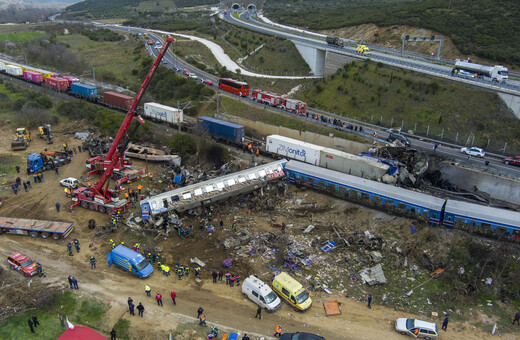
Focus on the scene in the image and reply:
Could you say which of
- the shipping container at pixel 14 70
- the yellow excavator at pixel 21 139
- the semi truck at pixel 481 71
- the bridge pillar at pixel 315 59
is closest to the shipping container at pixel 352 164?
the semi truck at pixel 481 71

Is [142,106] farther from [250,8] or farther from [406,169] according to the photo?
[250,8]

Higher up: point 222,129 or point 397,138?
point 397,138

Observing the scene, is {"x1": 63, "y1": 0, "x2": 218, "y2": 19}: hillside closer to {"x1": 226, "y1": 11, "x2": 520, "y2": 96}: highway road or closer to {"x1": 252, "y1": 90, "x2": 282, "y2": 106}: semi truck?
{"x1": 226, "y1": 11, "x2": 520, "y2": 96}: highway road

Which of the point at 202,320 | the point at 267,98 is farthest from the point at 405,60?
the point at 202,320

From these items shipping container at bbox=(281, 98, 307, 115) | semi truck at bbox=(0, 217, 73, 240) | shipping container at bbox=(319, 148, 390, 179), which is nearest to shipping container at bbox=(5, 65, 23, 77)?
semi truck at bbox=(0, 217, 73, 240)

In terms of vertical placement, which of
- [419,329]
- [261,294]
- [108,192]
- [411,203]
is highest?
[411,203]

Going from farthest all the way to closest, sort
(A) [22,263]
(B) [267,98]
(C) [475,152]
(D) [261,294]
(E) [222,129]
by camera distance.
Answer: (B) [267,98]
(E) [222,129]
(C) [475,152]
(A) [22,263]
(D) [261,294]

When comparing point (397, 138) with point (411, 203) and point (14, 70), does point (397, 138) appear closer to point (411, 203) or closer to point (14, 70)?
point (411, 203)
